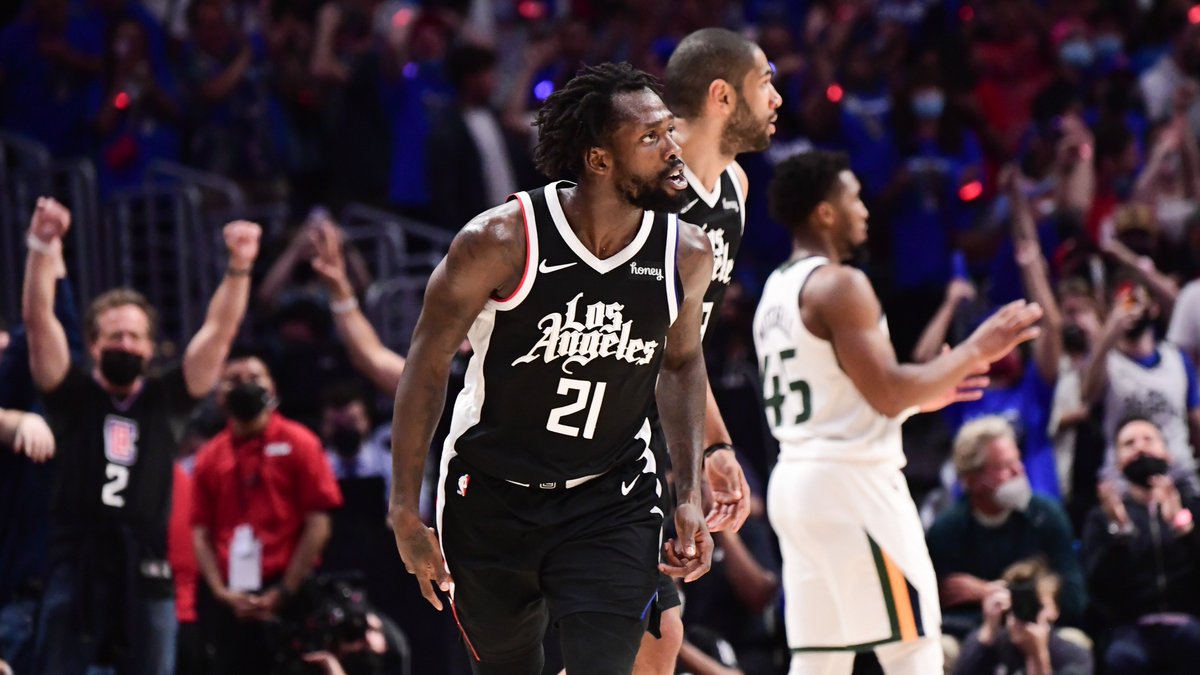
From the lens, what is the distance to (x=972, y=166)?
Answer: 1153 cm

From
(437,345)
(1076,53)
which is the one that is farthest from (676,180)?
(1076,53)

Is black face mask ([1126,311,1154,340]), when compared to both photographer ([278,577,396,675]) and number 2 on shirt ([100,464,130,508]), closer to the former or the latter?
photographer ([278,577,396,675])

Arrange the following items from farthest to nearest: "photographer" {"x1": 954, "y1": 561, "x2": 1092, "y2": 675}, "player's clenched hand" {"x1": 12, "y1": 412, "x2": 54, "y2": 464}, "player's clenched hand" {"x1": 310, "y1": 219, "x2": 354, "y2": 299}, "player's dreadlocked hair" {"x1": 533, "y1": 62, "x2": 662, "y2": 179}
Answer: "photographer" {"x1": 954, "y1": 561, "x2": 1092, "y2": 675}
"player's clenched hand" {"x1": 310, "y1": 219, "x2": 354, "y2": 299}
"player's clenched hand" {"x1": 12, "y1": 412, "x2": 54, "y2": 464}
"player's dreadlocked hair" {"x1": 533, "y1": 62, "x2": 662, "y2": 179}

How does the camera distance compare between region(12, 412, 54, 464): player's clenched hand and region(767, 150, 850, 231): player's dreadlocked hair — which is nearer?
region(767, 150, 850, 231): player's dreadlocked hair

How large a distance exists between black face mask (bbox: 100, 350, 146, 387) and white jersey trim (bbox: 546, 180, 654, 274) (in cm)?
356

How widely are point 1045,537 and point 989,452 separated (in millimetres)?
507

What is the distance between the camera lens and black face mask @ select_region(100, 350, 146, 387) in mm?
7402

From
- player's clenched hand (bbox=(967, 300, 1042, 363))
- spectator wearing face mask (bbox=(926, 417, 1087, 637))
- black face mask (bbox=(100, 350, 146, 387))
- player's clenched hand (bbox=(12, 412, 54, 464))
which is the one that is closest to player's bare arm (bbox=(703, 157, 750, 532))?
player's clenched hand (bbox=(967, 300, 1042, 363))

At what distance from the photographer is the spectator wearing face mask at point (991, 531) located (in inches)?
333

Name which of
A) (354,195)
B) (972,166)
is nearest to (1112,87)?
(972,166)

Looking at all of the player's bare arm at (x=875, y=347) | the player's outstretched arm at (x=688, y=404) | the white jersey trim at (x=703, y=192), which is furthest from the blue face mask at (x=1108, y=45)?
the player's outstretched arm at (x=688, y=404)

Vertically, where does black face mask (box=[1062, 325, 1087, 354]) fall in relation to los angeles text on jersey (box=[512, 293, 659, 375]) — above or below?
above

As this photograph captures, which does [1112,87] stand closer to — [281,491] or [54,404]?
[281,491]

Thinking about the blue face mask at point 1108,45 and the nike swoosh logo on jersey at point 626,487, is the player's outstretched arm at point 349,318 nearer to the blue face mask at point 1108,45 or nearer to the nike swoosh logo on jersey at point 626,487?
the nike swoosh logo on jersey at point 626,487
